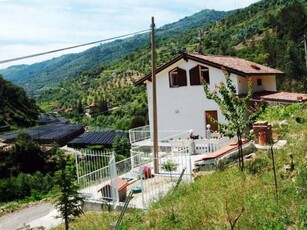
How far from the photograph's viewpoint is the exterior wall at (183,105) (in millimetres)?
22938

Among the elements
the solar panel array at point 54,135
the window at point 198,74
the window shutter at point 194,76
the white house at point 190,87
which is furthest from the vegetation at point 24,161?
the window at point 198,74

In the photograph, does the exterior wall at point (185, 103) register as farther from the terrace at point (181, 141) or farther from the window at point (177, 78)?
the terrace at point (181, 141)

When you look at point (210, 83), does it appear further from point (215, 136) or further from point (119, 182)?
point (119, 182)

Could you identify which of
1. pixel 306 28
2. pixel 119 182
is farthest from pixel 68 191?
pixel 306 28

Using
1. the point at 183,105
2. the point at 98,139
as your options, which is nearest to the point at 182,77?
the point at 183,105

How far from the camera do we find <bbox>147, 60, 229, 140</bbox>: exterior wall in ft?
75.3

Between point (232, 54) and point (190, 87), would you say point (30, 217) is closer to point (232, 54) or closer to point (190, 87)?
point (190, 87)

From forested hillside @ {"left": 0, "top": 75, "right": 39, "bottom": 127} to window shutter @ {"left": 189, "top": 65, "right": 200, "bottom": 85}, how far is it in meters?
47.8

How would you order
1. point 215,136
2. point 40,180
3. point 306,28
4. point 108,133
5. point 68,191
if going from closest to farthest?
point 68,191 → point 215,136 → point 40,180 → point 108,133 → point 306,28

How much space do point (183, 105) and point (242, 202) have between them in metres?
15.9

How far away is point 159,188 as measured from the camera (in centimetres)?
1387

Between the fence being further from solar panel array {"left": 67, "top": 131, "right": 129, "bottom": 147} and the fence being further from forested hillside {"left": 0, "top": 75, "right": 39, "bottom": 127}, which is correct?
forested hillside {"left": 0, "top": 75, "right": 39, "bottom": 127}

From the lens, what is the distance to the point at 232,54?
53.8 metres

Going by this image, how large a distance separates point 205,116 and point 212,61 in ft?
11.1
